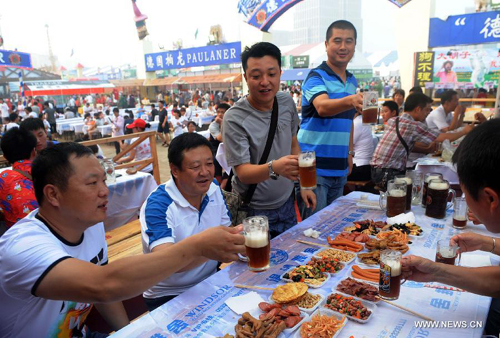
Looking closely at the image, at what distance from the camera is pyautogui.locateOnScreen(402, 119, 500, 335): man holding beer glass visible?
1109mm

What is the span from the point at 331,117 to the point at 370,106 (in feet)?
1.49

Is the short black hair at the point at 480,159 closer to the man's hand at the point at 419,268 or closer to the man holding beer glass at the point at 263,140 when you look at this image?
the man's hand at the point at 419,268

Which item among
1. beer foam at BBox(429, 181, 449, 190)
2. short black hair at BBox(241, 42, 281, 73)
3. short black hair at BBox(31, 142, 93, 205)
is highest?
short black hair at BBox(241, 42, 281, 73)

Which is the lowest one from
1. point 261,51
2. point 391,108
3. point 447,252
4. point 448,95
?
point 447,252

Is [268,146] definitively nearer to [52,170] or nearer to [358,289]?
[358,289]

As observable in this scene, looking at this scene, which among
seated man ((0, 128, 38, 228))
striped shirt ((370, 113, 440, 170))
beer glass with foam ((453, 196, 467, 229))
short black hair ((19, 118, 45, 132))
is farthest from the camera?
striped shirt ((370, 113, 440, 170))

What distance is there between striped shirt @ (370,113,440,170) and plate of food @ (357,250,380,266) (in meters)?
3.09

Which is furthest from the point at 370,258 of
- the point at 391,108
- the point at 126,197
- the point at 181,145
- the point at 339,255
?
the point at 391,108

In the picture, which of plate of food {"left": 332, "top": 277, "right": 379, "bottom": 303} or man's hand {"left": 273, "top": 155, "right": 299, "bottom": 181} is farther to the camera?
man's hand {"left": 273, "top": 155, "right": 299, "bottom": 181}

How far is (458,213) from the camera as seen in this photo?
7.76ft

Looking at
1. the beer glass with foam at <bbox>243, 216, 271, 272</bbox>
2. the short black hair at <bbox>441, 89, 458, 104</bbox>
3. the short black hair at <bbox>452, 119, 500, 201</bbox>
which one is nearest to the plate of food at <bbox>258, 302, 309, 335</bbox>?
the beer glass with foam at <bbox>243, 216, 271, 272</bbox>

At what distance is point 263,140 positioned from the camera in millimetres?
2568

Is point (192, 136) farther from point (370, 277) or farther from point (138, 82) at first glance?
point (138, 82)

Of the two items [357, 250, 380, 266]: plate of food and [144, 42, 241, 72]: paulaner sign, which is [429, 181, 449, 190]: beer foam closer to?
[357, 250, 380, 266]: plate of food
